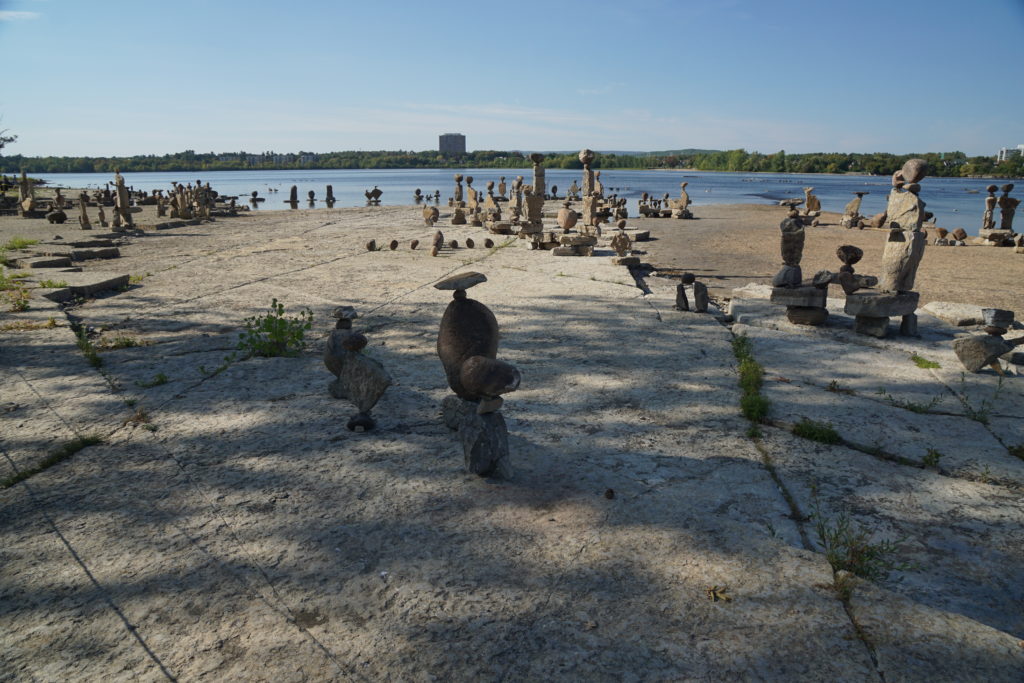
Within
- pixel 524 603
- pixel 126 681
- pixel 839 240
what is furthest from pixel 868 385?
pixel 839 240

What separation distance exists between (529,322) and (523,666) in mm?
5758

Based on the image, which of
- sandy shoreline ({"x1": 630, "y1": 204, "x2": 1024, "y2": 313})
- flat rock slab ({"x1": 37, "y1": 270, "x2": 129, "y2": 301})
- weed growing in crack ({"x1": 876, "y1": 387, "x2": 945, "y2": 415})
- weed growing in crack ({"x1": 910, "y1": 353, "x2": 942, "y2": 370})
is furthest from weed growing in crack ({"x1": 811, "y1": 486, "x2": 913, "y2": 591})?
flat rock slab ({"x1": 37, "y1": 270, "x2": 129, "y2": 301})

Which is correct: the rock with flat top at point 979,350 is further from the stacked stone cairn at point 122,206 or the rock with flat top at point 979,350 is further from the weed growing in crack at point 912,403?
the stacked stone cairn at point 122,206

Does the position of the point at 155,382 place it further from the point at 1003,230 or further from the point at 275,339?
the point at 1003,230

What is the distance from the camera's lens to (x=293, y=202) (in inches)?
1640

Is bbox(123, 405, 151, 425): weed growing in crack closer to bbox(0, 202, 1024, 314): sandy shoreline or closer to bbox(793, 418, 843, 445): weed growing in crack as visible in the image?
bbox(793, 418, 843, 445): weed growing in crack

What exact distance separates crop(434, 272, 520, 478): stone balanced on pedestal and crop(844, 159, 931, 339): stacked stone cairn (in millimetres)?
5261

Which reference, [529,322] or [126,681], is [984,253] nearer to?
[529,322]

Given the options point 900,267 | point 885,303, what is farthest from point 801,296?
point 900,267

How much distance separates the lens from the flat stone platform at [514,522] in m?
2.30

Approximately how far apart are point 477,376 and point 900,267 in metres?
6.04

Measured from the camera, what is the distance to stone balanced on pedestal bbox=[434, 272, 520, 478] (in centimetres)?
343

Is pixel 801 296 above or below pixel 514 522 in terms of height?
above

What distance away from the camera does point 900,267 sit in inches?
273
